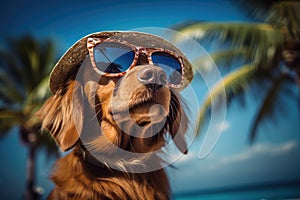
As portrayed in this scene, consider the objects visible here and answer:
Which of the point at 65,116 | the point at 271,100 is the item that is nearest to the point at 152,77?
the point at 65,116

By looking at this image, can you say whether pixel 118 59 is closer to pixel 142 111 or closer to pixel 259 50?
pixel 142 111

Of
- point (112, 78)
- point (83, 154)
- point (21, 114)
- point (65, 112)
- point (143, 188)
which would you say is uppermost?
point (112, 78)

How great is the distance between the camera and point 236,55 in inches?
223

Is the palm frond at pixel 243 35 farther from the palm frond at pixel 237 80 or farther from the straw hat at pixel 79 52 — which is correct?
the straw hat at pixel 79 52

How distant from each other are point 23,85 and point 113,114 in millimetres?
6455

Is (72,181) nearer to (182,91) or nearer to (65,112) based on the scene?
(65,112)

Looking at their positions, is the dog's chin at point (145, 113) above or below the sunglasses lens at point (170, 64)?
below

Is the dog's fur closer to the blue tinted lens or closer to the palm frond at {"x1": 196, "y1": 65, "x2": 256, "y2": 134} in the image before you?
the blue tinted lens

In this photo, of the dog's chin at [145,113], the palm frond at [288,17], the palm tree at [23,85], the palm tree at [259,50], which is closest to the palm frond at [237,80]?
the palm tree at [259,50]

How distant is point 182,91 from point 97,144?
1.31 ft

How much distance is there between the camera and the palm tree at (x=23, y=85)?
20.6 ft

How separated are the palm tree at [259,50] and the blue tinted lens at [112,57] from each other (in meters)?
2.93

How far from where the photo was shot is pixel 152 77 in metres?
1.17

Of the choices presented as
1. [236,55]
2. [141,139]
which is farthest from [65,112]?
[236,55]
